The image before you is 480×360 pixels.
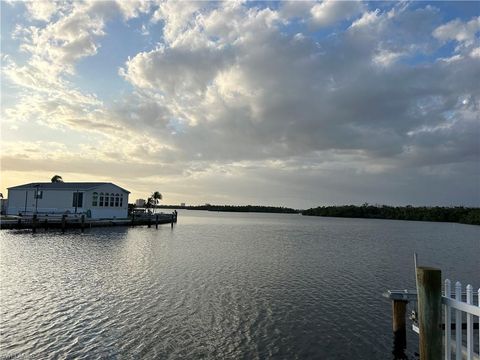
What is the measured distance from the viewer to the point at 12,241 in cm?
3478

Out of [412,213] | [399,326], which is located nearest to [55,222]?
[399,326]

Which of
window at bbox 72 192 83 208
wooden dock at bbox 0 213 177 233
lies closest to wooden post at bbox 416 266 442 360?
wooden dock at bbox 0 213 177 233

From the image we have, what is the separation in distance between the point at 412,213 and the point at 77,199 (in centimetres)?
13492

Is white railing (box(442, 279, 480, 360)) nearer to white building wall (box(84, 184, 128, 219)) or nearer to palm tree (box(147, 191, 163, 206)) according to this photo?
white building wall (box(84, 184, 128, 219))

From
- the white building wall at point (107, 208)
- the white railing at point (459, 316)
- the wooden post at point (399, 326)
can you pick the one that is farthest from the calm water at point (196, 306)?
the white building wall at point (107, 208)

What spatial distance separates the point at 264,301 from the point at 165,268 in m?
9.71

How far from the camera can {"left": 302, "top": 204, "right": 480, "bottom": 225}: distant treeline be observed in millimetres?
127125

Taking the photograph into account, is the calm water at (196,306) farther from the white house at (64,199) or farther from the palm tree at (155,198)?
the palm tree at (155,198)

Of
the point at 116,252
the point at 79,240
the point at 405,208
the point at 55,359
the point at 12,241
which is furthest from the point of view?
the point at 405,208

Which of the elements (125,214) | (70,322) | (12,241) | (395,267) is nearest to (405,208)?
Answer: (125,214)

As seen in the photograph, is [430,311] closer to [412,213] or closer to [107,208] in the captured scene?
[107,208]

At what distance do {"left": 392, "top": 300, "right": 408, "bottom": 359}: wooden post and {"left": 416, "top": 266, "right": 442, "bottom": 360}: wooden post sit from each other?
3358 millimetres

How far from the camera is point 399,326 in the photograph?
1117 centimetres

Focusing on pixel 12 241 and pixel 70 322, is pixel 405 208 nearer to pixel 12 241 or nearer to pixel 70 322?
pixel 12 241
